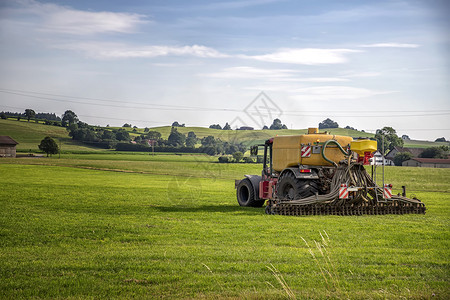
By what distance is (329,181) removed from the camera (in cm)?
1977

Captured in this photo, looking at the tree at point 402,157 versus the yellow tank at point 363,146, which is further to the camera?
the tree at point 402,157

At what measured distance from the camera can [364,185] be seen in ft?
64.0

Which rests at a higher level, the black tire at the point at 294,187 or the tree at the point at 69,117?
the tree at the point at 69,117

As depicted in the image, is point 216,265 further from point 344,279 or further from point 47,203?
point 47,203

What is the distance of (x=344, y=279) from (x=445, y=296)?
169 cm

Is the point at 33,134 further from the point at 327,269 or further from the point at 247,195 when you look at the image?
the point at 327,269

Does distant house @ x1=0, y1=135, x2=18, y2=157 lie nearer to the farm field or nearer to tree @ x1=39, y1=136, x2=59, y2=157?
tree @ x1=39, y1=136, x2=59, y2=157

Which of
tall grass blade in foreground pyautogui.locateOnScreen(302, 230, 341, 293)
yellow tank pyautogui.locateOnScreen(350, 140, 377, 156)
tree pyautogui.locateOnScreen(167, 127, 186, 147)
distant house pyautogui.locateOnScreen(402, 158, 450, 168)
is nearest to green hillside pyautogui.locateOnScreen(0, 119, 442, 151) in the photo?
tree pyautogui.locateOnScreen(167, 127, 186, 147)

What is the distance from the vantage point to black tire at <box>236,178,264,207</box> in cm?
2278

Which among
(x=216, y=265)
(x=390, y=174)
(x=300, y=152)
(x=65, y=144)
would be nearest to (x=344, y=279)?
(x=216, y=265)

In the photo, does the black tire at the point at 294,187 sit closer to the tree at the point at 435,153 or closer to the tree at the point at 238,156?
the tree at the point at 238,156

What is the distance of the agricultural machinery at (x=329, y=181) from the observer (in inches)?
741

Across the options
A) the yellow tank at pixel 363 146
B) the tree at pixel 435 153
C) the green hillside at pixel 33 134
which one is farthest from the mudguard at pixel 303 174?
the green hillside at pixel 33 134

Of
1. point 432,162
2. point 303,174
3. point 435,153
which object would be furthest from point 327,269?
point 435,153
